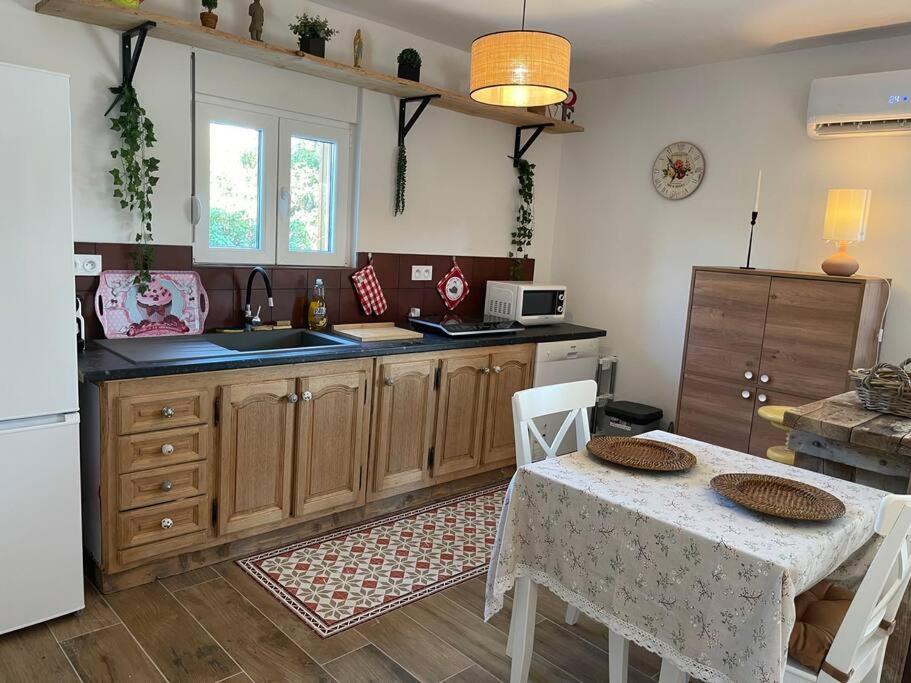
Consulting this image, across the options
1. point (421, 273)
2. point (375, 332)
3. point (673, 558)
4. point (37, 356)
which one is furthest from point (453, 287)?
point (673, 558)

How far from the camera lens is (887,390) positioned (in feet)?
7.18

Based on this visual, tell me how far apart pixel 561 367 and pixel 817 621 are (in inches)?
94.4

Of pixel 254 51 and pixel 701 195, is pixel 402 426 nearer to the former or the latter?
pixel 254 51

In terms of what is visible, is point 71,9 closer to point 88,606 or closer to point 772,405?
point 88,606

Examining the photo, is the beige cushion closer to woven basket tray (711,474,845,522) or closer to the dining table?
the dining table

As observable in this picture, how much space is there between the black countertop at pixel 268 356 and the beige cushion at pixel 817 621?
1898mm

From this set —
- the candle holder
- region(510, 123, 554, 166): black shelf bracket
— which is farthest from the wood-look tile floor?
region(510, 123, 554, 166): black shelf bracket

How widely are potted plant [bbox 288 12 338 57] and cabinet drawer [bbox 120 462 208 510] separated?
1889 millimetres

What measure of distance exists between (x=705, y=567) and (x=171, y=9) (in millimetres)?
2880

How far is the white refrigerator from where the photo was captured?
78.5 inches

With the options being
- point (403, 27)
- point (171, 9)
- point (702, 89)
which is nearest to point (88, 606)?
point (171, 9)

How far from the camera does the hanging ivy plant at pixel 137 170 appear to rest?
2.66 meters

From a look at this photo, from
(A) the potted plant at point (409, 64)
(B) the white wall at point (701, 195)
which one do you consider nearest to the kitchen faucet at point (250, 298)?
(A) the potted plant at point (409, 64)

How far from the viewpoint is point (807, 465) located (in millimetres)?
2244
